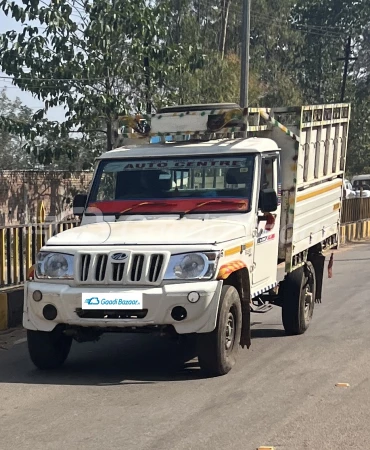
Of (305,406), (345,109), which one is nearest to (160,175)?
(305,406)

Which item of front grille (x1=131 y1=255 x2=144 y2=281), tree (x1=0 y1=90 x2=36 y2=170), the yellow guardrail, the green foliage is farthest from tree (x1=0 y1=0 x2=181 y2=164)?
tree (x1=0 y1=90 x2=36 y2=170)

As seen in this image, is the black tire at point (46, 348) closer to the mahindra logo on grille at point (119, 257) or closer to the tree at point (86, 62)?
the mahindra logo on grille at point (119, 257)

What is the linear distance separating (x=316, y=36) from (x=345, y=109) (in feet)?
133

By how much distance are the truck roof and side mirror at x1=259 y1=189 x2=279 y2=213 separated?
0.51 m

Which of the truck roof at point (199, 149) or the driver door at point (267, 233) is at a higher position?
the truck roof at point (199, 149)

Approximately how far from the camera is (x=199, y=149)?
28.2 ft

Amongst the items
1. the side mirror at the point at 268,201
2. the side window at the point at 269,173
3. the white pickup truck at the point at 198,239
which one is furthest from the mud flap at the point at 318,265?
the side mirror at the point at 268,201

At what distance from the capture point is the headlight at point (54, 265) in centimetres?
719

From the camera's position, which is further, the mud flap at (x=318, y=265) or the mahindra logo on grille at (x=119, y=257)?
the mud flap at (x=318, y=265)

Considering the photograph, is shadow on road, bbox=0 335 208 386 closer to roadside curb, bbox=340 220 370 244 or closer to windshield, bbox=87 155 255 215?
windshield, bbox=87 155 255 215

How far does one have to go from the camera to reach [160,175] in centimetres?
853

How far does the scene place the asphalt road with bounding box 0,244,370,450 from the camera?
5.56 m

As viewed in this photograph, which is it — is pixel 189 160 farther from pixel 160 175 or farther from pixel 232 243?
pixel 232 243

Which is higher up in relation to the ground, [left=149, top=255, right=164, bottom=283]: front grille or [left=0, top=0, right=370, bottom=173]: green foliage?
[left=0, top=0, right=370, bottom=173]: green foliage
